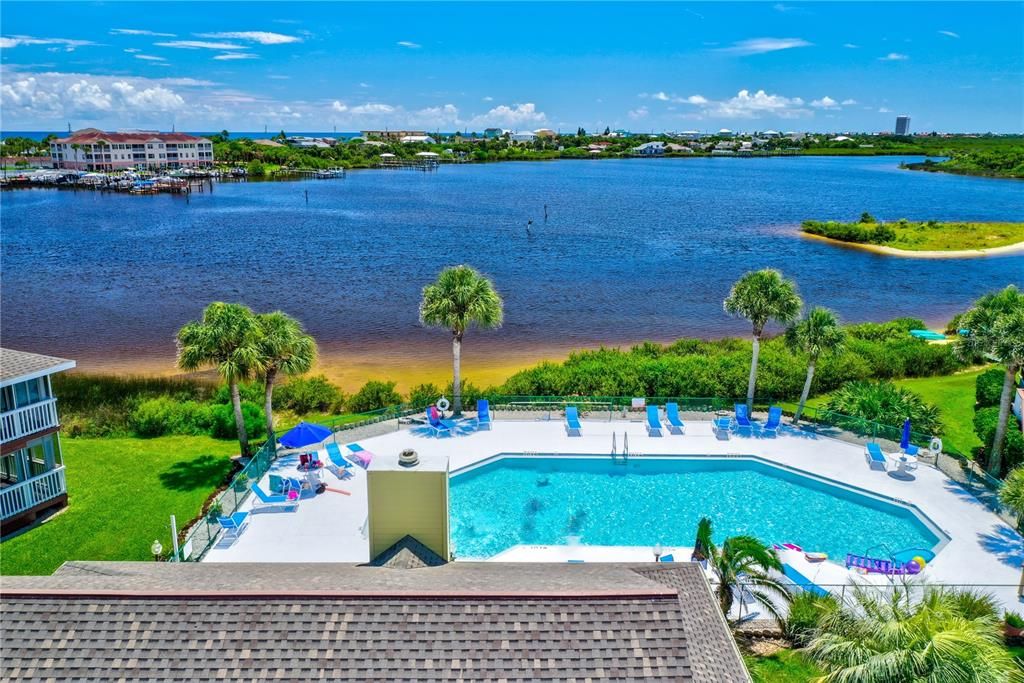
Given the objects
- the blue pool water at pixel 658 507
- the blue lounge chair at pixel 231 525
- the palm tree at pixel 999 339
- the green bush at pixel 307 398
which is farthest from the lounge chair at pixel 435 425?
the palm tree at pixel 999 339

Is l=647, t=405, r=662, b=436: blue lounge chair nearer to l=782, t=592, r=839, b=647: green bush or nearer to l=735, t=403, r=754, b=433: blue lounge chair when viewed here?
l=735, t=403, r=754, b=433: blue lounge chair

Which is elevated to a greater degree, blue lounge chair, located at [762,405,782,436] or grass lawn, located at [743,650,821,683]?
blue lounge chair, located at [762,405,782,436]

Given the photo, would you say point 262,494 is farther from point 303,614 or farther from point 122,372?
point 122,372

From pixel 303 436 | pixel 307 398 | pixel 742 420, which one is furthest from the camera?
pixel 307 398

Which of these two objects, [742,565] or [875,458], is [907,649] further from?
[875,458]

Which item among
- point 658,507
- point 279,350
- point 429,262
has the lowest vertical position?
point 658,507

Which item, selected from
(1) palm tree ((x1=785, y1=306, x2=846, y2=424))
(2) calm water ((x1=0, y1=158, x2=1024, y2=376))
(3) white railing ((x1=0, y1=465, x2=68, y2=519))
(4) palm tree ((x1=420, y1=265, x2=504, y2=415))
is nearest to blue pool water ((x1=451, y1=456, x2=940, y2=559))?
(1) palm tree ((x1=785, y1=306, x2=846, y2=424))

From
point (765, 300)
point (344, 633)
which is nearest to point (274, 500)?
point (344, 633)
